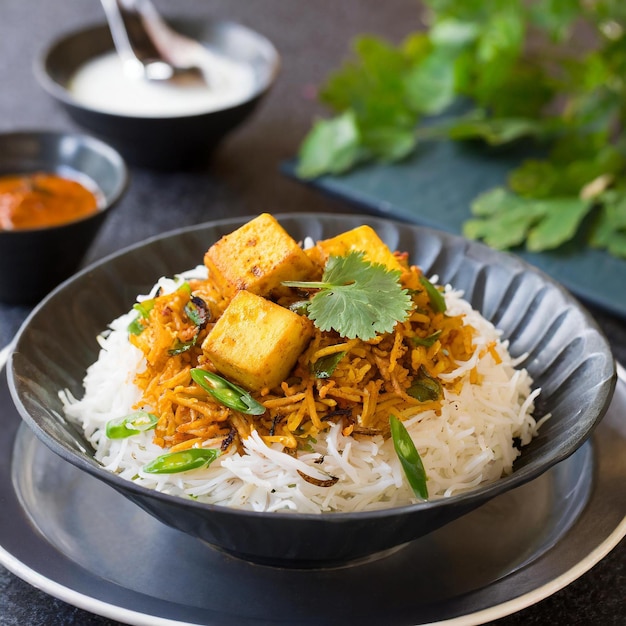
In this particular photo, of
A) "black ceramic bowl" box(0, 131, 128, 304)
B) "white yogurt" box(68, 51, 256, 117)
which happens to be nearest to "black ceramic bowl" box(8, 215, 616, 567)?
"black ceramic bowl" box(0, 131, 128, 304)

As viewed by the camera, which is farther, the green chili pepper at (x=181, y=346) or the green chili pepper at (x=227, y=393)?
the green chili pepper at (x=181, y=346)

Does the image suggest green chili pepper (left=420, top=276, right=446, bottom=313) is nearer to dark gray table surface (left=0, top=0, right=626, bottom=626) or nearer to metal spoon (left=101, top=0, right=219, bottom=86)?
dark gray table surface (left=0, top=0, right=626, bottom=626)

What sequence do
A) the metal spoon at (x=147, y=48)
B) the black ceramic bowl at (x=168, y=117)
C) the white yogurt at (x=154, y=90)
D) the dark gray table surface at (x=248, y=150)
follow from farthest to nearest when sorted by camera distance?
the metal spoon at (x=147, y=48)
the white yogurt at (x=154, y=90)
the black ceramic bowl at (x=168, y=117)
the dark gray table surface at (x=248, y=150)

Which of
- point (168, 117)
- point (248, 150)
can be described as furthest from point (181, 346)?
point (248, 150)

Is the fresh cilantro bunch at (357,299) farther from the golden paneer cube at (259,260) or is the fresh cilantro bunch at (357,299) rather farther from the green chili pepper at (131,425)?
the green chili pepper at (131,425)

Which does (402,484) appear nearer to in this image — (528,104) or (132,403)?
(132,403)

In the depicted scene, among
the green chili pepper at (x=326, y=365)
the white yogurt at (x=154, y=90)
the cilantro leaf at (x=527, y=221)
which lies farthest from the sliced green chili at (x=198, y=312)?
the white yogurt at (x=154, y=90)
